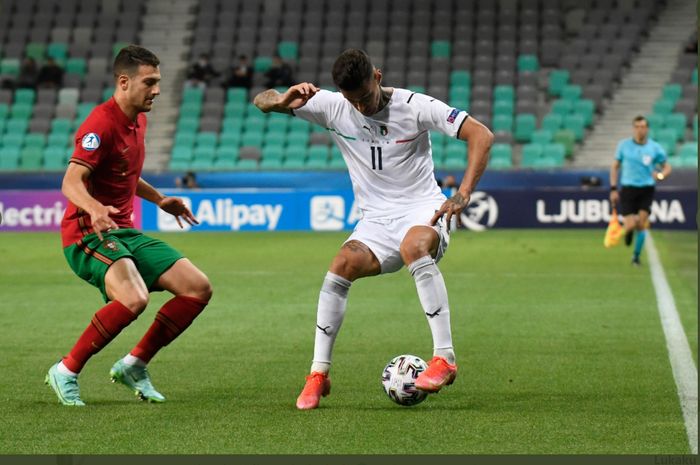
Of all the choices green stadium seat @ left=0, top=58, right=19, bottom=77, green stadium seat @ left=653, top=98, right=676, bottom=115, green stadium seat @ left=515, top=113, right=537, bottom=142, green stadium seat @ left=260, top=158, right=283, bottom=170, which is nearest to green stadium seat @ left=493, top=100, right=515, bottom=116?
green stadium seat @ left=515, top=113, right=537, bottom=142

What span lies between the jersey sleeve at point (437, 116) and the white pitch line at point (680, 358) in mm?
1933

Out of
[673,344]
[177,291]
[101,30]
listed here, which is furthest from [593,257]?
[101,30]

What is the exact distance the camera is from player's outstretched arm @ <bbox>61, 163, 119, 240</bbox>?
635cm

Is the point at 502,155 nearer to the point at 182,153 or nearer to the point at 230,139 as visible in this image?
the point at 230,139

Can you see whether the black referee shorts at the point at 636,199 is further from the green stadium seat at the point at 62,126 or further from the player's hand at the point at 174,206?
the green stadium seat at the point at 62,126

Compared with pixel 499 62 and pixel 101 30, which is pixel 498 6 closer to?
pixel 499 62

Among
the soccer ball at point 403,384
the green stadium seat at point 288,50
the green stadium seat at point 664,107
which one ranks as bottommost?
the soccer ball at point 403,384

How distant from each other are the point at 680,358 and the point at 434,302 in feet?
8.53

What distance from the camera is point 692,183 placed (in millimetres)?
25406

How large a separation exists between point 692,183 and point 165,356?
18468 millimetres

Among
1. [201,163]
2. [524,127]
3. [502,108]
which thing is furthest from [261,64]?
[524,127]

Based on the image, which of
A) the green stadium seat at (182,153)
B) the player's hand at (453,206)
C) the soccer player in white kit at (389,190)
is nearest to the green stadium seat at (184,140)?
the green stadium seat at (182,153)

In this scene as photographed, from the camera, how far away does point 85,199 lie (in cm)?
648

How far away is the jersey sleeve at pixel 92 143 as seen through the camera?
6711mm
